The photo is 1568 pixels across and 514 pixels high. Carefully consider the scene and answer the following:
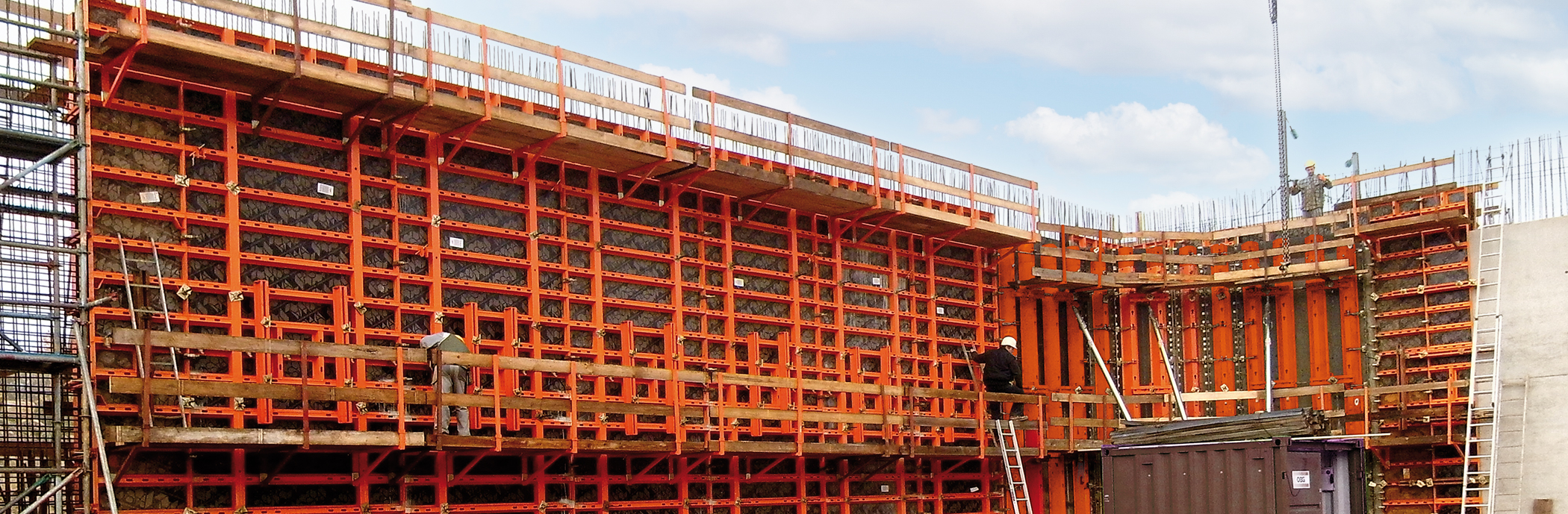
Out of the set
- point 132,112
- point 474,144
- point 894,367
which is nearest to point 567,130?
point 474,144

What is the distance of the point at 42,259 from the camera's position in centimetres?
1738

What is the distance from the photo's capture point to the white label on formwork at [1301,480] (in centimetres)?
2233

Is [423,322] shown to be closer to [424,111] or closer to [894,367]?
[424,111]

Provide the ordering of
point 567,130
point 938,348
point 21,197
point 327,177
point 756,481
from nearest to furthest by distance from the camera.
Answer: point 21,197 → point 327,177 → point 567,130 → point 756,481 → point 938,348

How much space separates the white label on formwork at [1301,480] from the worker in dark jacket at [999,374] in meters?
5.87

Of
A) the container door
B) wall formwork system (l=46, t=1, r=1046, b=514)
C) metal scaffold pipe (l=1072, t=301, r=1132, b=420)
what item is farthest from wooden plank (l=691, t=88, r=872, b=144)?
the container door

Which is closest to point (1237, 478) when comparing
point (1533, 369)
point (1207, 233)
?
point (1533, 369)

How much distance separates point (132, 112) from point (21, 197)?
5.05 ft

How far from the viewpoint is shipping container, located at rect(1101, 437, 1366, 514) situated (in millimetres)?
22422

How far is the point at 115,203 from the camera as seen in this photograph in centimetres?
1747

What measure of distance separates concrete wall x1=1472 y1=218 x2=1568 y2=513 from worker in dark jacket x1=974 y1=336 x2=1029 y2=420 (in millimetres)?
7677

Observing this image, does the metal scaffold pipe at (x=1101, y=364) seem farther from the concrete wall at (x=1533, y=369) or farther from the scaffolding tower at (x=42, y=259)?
the scaffolding tower at (x=42, y=259)

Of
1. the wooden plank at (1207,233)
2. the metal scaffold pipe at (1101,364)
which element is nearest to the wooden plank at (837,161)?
the wooden plank at (1207,233)

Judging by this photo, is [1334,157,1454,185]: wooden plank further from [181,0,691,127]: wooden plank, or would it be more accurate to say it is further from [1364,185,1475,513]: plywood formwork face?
[181,0,691,127]: wooden plank
